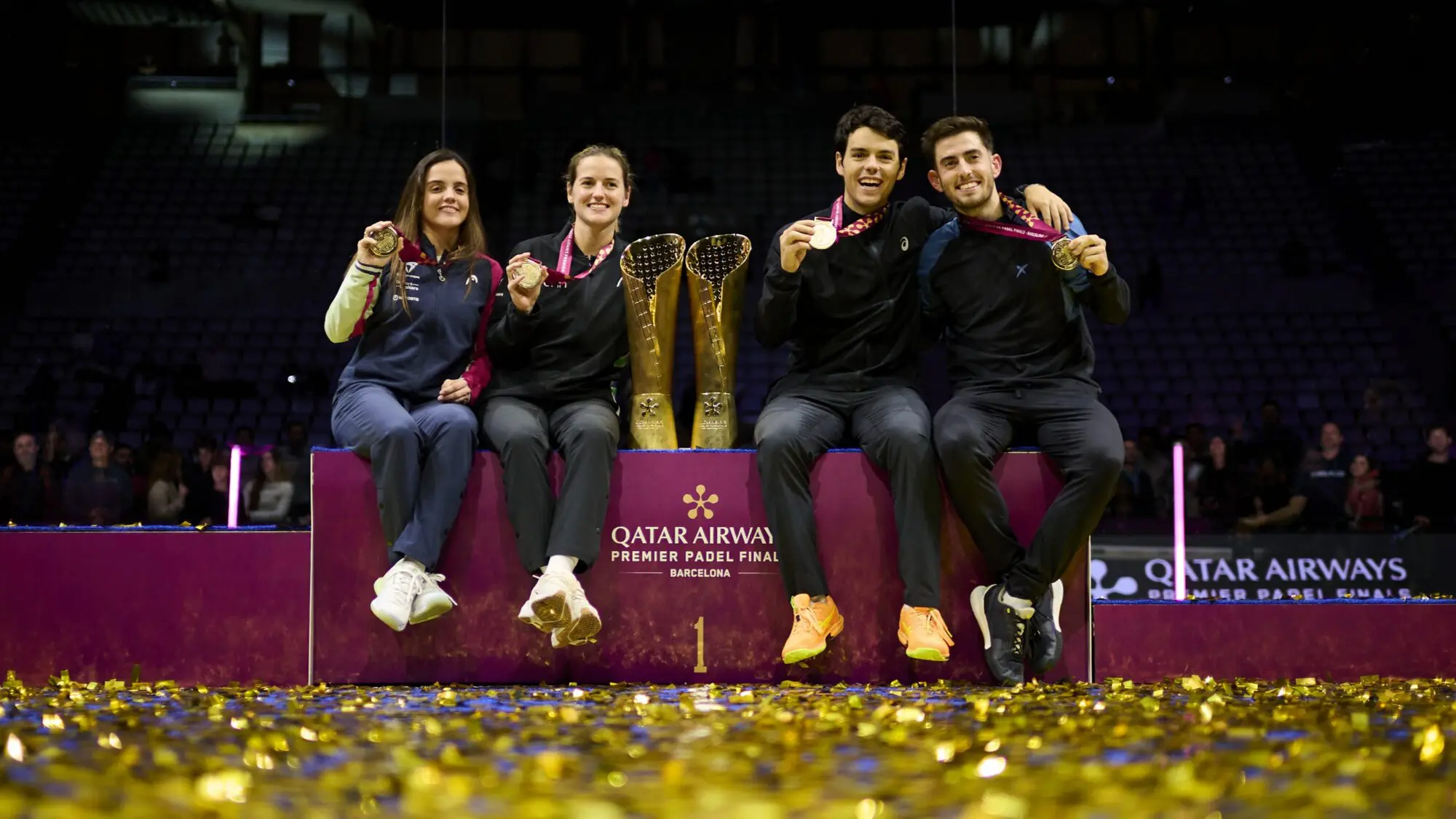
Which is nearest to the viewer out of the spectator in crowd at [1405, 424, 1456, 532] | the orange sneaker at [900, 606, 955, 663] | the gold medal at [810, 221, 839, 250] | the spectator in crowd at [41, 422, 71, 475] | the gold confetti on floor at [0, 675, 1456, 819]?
the gold confetti on floor at [0, 675, 1456, 819]

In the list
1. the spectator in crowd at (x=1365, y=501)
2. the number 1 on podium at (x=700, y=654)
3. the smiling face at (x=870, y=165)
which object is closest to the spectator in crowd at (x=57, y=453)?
the number 1 on podium at (x=700, y=654)

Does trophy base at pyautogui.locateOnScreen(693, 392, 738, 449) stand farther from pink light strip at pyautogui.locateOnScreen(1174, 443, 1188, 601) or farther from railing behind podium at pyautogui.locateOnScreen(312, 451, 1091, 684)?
pink light strip at pyautogui.locateOnScreen(1174, 443, 1188, 601)

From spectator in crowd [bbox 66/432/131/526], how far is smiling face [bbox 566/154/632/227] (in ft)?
8.55

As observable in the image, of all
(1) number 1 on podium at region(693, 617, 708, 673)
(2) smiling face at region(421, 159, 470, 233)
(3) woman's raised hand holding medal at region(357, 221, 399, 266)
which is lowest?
(1) number 1 on podium at region(693, 617, 708, 673)

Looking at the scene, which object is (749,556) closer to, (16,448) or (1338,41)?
(16,448)

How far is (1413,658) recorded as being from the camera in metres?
2.87

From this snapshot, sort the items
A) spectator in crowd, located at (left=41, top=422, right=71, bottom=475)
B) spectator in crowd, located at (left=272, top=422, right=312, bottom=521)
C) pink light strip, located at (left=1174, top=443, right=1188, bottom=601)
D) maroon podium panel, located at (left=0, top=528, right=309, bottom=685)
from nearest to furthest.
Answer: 1. maroon podium panel, located at (left=0, top=528, right=309, bottom=685)
2. pink light strip, located at (left=1174, top=443, right=1188, bottom=601)
3. spectator in crowd, located at (left=272, top=422, right=312, bottom=521)
4. spectator in crowd, located at (left=41, top=422, right=71, bottom=475)

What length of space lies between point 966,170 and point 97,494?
351 cm

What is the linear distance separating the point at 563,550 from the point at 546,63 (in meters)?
9.45

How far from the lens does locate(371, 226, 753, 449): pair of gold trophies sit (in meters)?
2.82

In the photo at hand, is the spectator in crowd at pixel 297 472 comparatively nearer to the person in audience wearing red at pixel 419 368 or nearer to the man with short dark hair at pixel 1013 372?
the person in audience wearing red at pixel 419 368

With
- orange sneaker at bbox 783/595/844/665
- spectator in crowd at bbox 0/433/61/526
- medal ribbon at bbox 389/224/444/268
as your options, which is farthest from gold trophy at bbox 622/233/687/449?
spectator in crowd at bbox 0/433/61/526

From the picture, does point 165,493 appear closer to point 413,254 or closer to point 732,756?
point 413,254

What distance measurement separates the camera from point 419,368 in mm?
2764
